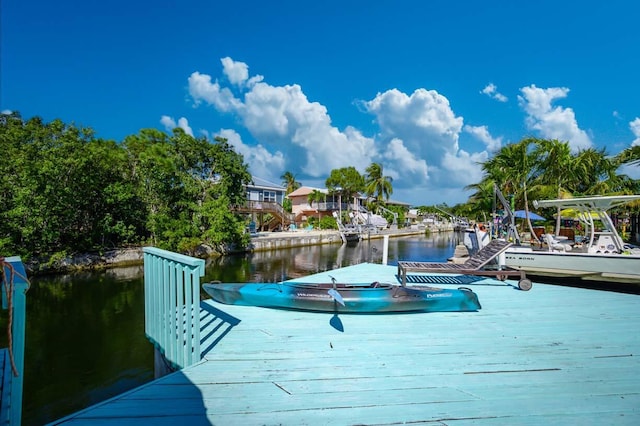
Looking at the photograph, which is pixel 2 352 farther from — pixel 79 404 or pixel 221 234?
pixel 221 234

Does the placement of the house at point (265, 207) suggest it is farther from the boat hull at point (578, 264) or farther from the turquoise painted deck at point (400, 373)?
Answer: the turquoise painted deck at point (400, 373)

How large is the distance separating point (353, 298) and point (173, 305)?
267 centimetres

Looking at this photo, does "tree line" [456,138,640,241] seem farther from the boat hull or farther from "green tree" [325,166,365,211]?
"green tree" [325,166,365,211]

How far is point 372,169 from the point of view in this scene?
51.4m

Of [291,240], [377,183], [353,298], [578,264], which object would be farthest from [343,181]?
[353,298]

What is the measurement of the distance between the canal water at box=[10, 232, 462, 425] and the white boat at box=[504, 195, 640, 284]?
1037 cm

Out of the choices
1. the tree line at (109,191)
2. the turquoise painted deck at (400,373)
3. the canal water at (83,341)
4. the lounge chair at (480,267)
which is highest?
the tree line at (109,191)

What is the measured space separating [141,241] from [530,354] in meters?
22.1

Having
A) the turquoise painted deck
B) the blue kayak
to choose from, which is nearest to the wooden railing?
the turquoise painted deck

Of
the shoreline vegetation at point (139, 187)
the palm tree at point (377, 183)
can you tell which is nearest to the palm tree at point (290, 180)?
the palm tree at point (377, 183)

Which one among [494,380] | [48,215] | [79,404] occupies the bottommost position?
[79,404]

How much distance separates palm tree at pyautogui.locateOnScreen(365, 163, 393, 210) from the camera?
168 ft

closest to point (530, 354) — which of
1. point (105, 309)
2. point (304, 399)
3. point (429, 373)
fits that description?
point (429, 373)

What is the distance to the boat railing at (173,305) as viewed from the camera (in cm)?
329
